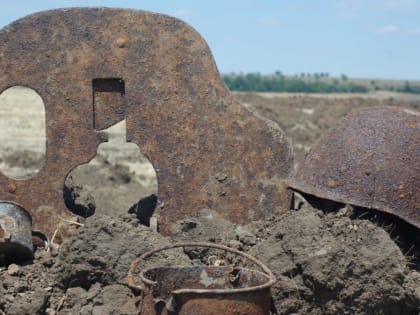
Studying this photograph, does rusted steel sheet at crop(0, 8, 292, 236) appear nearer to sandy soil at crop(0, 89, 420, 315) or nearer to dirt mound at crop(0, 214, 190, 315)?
sandy soil at crop(0, 89, 420, 315)

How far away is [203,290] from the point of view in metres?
4.67

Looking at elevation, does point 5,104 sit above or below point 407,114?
below

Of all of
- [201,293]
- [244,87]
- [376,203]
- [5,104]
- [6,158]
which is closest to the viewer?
[201,293]

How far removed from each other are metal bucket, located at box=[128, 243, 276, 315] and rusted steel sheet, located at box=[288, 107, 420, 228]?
1.21 m

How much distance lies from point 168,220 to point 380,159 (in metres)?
1.80

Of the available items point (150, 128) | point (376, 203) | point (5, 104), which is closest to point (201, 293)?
point (376, 203)

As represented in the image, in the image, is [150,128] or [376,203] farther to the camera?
[150,128]

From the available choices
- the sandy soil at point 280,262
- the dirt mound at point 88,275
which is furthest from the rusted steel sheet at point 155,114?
the dirt mound at point 88,275

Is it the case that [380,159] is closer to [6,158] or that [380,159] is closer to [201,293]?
[201,293]

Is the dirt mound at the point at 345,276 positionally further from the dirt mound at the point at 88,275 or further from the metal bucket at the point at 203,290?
the dirt mound at the point at 88,275

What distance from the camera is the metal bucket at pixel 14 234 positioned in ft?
19.8

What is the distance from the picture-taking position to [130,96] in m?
6.80

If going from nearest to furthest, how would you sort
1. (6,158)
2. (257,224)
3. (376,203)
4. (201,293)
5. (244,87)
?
(201,293) → (376,203) → (257,224) → (6,158) → (244,87)

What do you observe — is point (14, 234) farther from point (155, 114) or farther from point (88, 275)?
point (155, 114)
